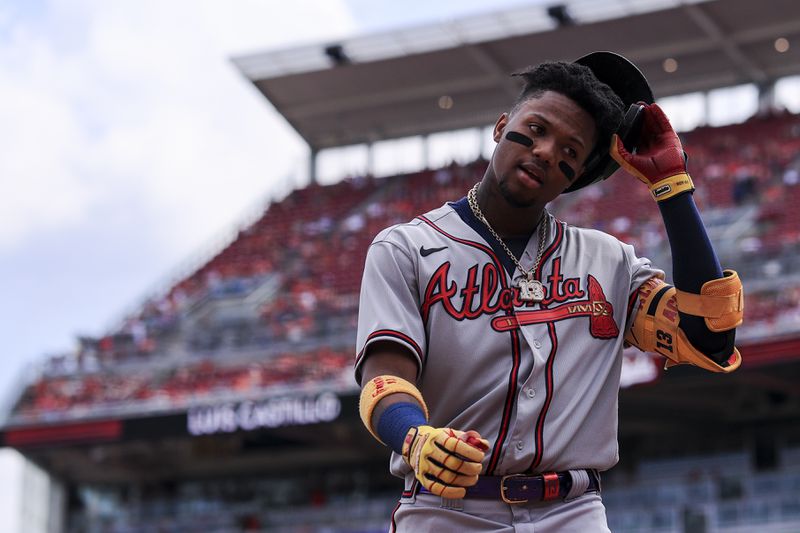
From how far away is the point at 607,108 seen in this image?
3.14 m

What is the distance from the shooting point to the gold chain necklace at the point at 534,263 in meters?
3.09

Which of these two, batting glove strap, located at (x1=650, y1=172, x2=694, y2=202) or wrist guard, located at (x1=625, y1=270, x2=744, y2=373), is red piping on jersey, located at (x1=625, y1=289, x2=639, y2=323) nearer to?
wrist guard, located at (x1=625, y1=270, x2=744, y2=373)

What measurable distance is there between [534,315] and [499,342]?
114 millimetres

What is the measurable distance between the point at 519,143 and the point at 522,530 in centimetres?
84

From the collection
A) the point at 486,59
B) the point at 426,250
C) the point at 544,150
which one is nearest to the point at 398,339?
the point at 426,250

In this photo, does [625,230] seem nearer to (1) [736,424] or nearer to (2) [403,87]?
(1) [736,424]

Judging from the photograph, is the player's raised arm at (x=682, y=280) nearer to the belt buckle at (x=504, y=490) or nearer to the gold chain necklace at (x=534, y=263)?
the gold chain necklace at (x=534, y=263)

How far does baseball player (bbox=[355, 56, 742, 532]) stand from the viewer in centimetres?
295

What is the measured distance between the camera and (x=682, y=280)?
3064 mm

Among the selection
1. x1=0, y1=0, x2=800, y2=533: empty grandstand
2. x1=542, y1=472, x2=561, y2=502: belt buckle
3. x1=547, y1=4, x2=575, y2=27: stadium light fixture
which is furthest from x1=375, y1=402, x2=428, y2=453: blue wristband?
x1=547, y1=4, x2=575, y2=27: stadium light fixture

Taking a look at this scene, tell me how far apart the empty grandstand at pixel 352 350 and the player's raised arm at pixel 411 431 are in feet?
43.4

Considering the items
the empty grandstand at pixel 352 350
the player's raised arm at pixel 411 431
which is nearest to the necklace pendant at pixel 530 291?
the player's raised arm at pixel 411 431

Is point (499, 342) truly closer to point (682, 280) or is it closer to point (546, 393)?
point (546, 393)

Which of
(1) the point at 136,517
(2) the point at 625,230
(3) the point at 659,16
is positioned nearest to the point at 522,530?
(2) the point at 625,230
